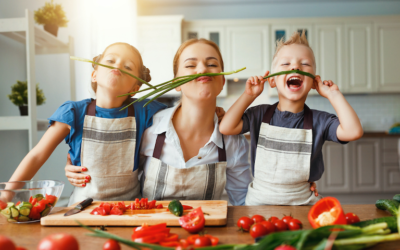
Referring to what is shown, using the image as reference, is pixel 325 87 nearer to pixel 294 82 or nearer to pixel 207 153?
pixel 294 82

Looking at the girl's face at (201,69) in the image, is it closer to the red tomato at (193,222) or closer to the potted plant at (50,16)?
the red tomato at (193,222)

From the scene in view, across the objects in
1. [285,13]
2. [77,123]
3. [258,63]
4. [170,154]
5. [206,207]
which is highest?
[285,13]

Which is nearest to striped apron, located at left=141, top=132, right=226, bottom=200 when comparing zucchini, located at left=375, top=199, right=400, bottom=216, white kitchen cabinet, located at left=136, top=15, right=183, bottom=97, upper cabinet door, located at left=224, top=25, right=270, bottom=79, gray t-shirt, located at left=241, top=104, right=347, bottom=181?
gray t-shirt, located at left=241, top=104, right=347, bottom=181

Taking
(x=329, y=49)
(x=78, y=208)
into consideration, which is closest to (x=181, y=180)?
(x=78, y=208)

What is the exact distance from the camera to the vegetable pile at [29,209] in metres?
0.98

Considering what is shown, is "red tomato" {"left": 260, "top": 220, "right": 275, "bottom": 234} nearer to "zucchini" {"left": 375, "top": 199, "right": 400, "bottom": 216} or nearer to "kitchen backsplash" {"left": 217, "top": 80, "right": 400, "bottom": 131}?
"zucchini" {"left": 375, "top": 199, "right": 400, "bottom": 216}

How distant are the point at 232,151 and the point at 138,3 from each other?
13.9 ft

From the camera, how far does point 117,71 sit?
54.3 inches

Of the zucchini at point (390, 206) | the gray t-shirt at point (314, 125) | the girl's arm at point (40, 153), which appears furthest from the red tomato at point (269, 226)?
the girl's arm at point (40, 153)

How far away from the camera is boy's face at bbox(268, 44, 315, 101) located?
1304 millimetres

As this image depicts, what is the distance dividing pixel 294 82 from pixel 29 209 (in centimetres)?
120

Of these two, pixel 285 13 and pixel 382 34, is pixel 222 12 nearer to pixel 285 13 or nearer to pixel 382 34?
pixel 285 13

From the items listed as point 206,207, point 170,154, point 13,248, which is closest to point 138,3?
point 170,154

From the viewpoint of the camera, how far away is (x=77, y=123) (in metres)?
1.41
